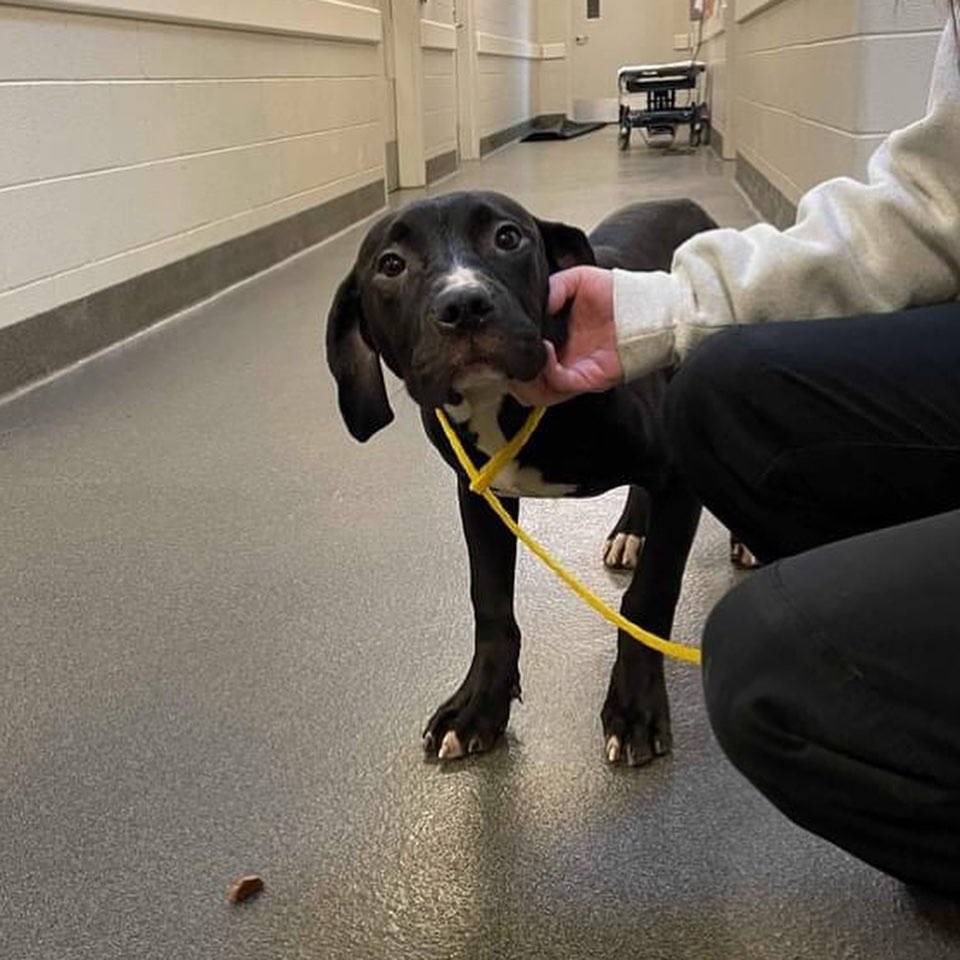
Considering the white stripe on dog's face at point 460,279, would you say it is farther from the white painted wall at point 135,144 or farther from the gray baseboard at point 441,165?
the gray baseboard at point 441,165

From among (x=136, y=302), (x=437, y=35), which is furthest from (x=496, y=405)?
(x=437, y=35)

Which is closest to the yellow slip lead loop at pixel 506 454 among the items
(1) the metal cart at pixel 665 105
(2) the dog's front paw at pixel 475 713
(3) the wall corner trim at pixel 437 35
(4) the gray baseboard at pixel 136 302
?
(2) the dog's front paw at pixel 475 713

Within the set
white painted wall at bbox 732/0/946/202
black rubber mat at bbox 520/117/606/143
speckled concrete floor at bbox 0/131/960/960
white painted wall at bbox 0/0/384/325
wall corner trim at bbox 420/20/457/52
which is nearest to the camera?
speckled concrete floor at bbox 0/131/960/960

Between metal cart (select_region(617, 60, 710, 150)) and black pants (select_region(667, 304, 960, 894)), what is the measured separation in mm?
10272

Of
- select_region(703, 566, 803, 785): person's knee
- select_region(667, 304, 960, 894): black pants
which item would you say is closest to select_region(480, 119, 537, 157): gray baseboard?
select_region(667, 304, 960, 894): black pants

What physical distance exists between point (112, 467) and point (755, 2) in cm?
418

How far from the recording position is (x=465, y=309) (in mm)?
1149

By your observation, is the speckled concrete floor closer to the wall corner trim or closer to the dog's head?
the dog's head

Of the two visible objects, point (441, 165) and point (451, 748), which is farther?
point (441, 165)

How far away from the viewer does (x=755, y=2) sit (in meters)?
5.39

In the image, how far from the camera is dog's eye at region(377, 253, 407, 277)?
1.27 meters

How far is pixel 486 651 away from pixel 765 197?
4.16 metres

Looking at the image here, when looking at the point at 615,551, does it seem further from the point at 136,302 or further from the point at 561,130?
the point at 561,130

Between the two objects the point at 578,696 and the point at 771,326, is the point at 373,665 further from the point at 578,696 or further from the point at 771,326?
the point at 771,326
